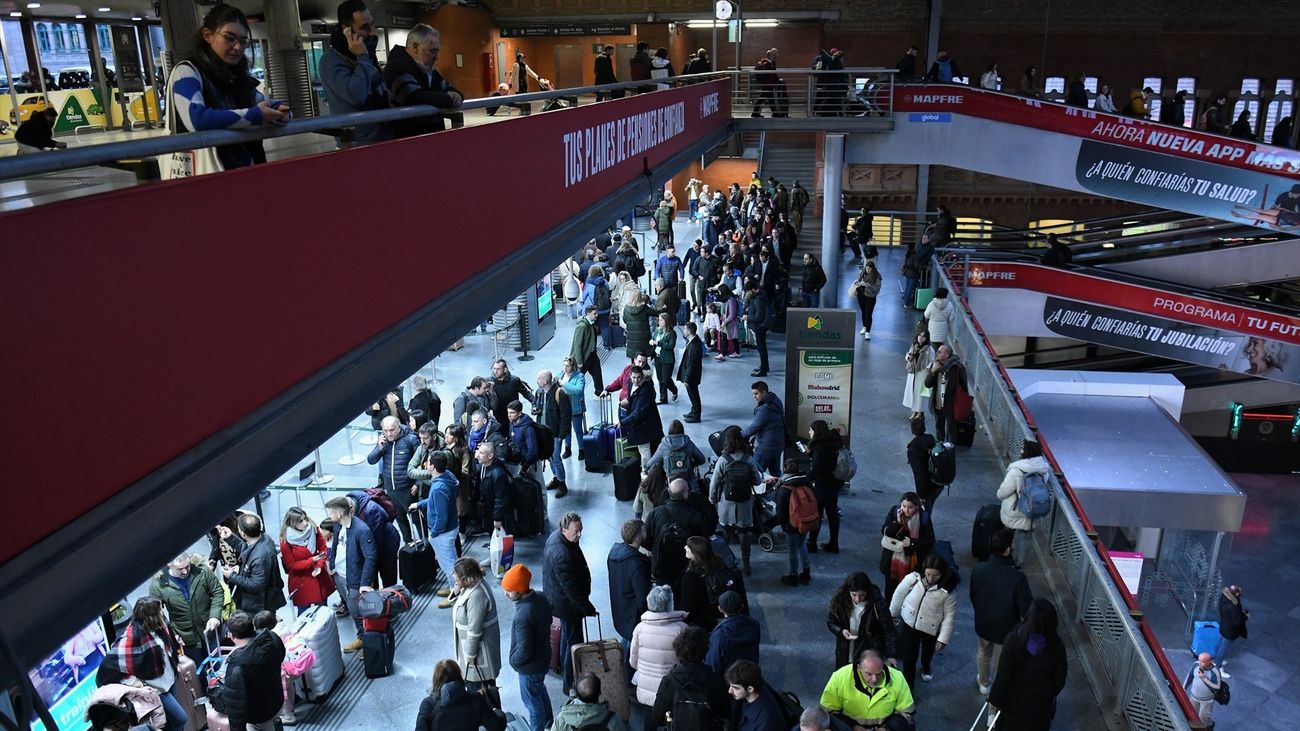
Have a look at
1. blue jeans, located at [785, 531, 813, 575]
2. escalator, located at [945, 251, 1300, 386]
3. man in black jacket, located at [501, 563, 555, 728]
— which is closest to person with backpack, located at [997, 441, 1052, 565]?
blue jeans, located at [785, 531, 813, 575]

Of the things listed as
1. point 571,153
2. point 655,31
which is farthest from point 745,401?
point 655,31

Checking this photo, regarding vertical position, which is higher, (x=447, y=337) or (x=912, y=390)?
(x=447, y=337)

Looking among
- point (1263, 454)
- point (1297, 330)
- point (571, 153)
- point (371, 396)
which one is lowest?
point (1263, 454)

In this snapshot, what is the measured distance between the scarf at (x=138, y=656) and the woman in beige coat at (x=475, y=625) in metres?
2.11

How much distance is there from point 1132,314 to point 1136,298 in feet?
1.21

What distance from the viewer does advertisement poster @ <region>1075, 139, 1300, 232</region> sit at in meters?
18.2

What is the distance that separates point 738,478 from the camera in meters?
9.11

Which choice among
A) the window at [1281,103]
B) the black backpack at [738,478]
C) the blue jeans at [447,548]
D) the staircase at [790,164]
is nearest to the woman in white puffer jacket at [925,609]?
the black backpack at [738,478]

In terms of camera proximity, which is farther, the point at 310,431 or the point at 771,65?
the point at 771,65

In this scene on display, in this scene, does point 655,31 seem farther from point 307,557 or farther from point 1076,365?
point 307,557

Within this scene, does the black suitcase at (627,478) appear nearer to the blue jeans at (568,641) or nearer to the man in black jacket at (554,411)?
the man in black jacket at (554,411)

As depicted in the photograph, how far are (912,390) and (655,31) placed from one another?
22153 mm

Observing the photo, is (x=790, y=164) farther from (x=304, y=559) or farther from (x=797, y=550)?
(x=304, y=559)

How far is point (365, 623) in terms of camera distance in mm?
8188
